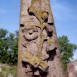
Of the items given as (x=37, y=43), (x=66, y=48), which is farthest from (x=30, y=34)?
(x=66, y=48)

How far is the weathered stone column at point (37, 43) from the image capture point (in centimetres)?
409

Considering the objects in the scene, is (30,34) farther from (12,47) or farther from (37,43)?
(12,47)

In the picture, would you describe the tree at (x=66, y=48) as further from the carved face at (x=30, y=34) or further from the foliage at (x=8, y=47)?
the carved face at (x=30, y=34)

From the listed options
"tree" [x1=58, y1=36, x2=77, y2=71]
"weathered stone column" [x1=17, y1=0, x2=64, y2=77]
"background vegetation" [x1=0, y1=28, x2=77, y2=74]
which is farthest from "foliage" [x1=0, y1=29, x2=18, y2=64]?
"weathered stone column" [x1=17, y1=0, x2=64, y2=77]

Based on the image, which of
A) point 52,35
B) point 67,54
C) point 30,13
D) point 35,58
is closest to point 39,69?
point 35,58

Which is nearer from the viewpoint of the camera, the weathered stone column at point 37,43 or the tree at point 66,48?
the weathered stone column at point 37,43

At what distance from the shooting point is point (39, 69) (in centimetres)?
404

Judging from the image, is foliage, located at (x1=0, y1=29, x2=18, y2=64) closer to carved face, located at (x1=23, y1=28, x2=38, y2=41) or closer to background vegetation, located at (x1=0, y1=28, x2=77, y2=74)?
background vegetation, located at (x1=0, y1=28, x2=77, y2=74)

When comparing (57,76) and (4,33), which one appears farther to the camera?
(4,33)

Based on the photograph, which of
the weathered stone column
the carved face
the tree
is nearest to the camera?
the weathered stone column

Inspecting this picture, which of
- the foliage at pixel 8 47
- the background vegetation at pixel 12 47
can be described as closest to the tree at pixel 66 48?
the background vegetation at pixel 12 47

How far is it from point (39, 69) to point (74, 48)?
3569cm

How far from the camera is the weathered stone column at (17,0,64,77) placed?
4086mm

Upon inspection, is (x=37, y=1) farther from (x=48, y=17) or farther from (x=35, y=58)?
(x=35, y=58)
